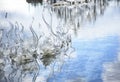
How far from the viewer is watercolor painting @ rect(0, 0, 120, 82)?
4.41 metres

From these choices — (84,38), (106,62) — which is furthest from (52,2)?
(106,62)

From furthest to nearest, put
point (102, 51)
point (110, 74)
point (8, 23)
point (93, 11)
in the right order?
point (93, 11)
point (8, 23)
point (102, 51)
point (110, 74)

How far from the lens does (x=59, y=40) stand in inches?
189

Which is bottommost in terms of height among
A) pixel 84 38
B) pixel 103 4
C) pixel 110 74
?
pixel 110 74

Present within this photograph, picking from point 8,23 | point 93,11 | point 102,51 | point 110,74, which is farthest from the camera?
point 93,11

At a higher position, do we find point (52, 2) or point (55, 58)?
point (52, 2)

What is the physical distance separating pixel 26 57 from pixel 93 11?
40.7 inches

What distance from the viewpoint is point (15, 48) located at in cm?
474

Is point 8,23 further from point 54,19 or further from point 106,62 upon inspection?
point 106,62

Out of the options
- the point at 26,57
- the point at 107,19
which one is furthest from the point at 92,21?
the point at 26,57

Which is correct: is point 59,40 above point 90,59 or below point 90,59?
above

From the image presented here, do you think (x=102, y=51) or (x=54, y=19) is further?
(x=54, y=19)

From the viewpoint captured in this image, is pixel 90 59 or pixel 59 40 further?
pixel 59 40

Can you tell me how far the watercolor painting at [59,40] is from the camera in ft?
14.5
